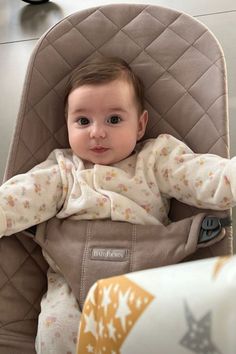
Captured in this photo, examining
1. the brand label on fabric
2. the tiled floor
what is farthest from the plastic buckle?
the tiled floor

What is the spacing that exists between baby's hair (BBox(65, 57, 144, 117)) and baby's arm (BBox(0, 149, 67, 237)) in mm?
191

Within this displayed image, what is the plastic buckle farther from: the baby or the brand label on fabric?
the brand label on fabric

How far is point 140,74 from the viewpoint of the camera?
128 cm

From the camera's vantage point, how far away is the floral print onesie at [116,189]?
1063mm

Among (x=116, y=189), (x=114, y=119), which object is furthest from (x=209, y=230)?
(x=114, y=119)

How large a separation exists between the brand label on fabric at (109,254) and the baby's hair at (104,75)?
13.8 inches

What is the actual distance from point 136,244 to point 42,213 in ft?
0.72

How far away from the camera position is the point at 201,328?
2.06 feet

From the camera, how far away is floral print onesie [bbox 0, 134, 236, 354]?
1063 mm

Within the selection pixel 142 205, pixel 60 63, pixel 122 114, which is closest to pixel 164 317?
pixel 142 205

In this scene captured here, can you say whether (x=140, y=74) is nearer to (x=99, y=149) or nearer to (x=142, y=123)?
(x=142, y=123)

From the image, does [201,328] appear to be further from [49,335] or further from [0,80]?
[0,80]

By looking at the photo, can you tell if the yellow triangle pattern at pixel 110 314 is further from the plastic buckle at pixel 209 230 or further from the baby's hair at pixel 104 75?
the baby's hair at pixel 104 75

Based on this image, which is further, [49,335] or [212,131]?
[212,131]
